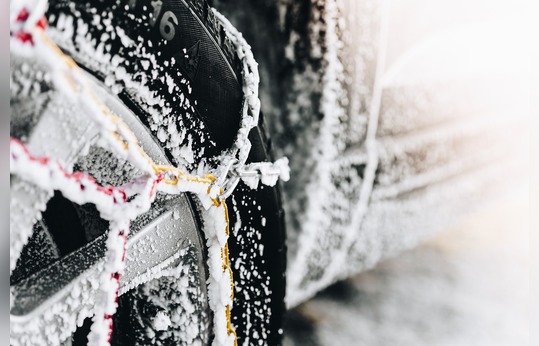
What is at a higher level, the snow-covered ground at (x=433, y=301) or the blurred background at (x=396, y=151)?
the blurred background at (x=396, y=151)

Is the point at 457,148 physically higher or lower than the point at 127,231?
lower

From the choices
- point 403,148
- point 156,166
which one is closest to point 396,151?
point 403,148

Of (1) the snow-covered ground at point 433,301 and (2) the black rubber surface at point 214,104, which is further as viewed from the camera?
(1) the snow-covered ground at point 433,301

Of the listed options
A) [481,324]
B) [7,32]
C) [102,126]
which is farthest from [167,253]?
[481,324]

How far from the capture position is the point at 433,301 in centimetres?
184

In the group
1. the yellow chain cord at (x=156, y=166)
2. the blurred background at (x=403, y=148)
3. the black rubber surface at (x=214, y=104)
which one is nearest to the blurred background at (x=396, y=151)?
the blurred background at (x=403, y=148)

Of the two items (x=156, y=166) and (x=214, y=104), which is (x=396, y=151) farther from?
(x=156, y=166)

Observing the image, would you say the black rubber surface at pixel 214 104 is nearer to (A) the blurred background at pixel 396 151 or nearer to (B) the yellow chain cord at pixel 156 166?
(B) the yellow chain cord at pixel 156 166

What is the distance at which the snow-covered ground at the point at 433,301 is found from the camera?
1.64 m

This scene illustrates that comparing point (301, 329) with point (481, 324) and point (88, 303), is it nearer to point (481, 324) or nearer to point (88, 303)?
point (481, 324)

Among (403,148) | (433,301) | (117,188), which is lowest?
(433,301)

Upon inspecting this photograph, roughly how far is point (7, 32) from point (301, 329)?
1.28m

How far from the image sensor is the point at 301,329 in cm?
161

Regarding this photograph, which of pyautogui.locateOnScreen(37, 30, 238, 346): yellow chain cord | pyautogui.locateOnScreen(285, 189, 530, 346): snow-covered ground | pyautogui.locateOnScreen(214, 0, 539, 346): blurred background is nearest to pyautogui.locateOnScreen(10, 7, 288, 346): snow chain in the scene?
pyautogui.locateOnScreen(37, 30, 238, 346): yellow chain cord
